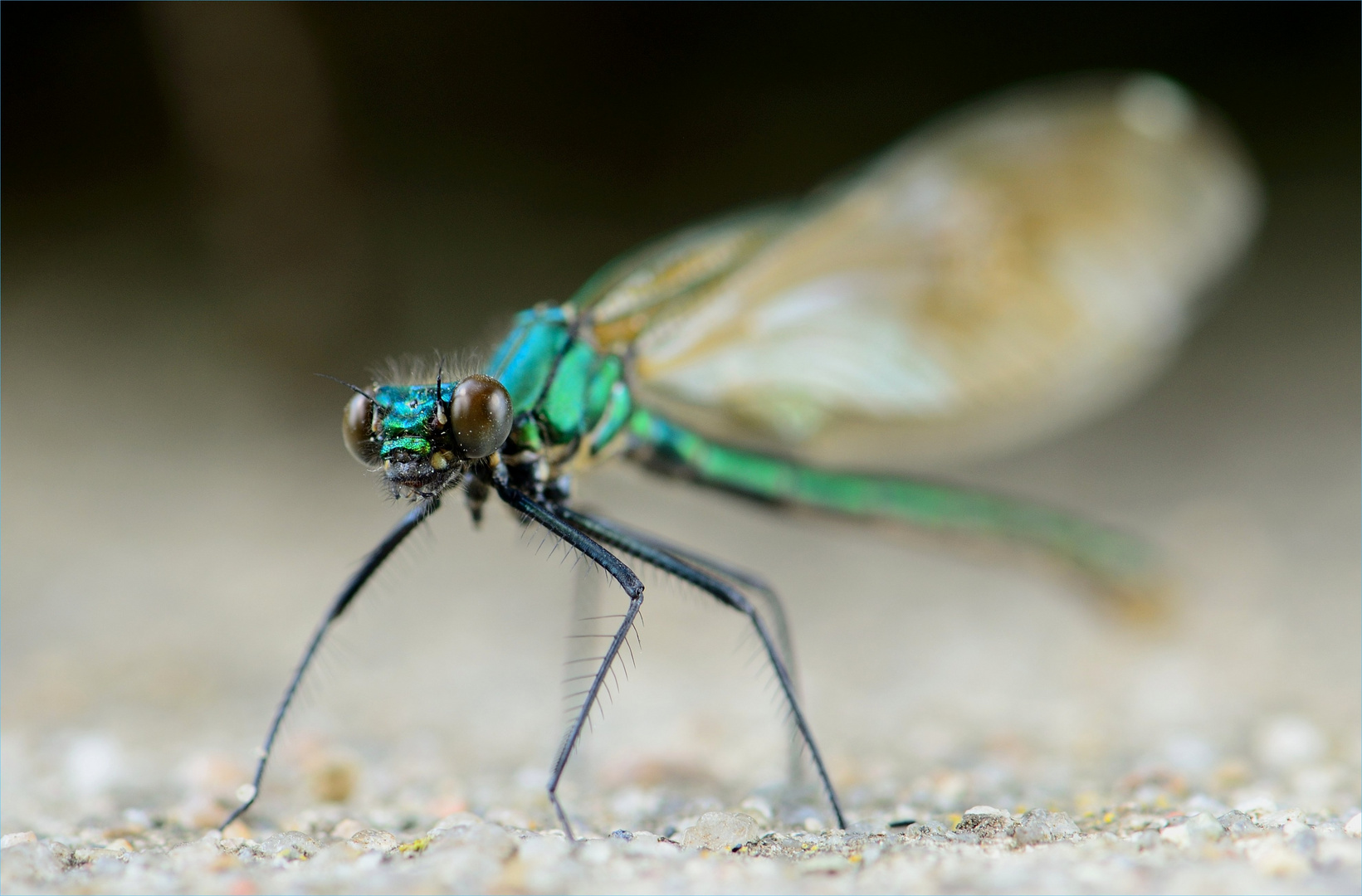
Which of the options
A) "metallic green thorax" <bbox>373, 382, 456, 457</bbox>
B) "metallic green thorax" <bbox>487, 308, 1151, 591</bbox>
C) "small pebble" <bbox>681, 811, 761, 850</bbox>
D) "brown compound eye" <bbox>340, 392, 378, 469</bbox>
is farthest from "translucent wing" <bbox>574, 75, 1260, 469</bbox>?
"small pebble" <bbox>681, 811, 761, 850</bbox>

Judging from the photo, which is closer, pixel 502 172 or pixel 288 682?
pixel 288 682

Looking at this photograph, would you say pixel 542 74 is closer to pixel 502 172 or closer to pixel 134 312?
pixel 502 172

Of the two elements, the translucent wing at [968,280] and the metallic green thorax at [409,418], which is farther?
the translucent wing at [968,280]

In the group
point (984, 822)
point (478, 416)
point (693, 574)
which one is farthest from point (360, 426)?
point (984, 822)

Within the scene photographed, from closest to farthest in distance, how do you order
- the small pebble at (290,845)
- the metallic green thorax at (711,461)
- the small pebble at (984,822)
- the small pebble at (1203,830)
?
1. the small pebble at (1203,830)
2. the small pebble at (290,845)
3. the small pebble at (984,822)
4. the metallic green thorax at (711,461)

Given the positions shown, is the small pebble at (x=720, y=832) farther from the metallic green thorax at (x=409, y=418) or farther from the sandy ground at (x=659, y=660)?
the metallic green thorax at (x=409, y=418)

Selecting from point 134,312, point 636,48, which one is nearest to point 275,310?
point 134,312

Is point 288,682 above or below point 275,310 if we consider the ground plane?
below

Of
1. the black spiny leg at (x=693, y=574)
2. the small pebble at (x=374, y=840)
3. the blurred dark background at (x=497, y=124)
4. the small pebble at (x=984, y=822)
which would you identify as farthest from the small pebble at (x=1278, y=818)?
the blurred dark background at (x=497, y=124)
